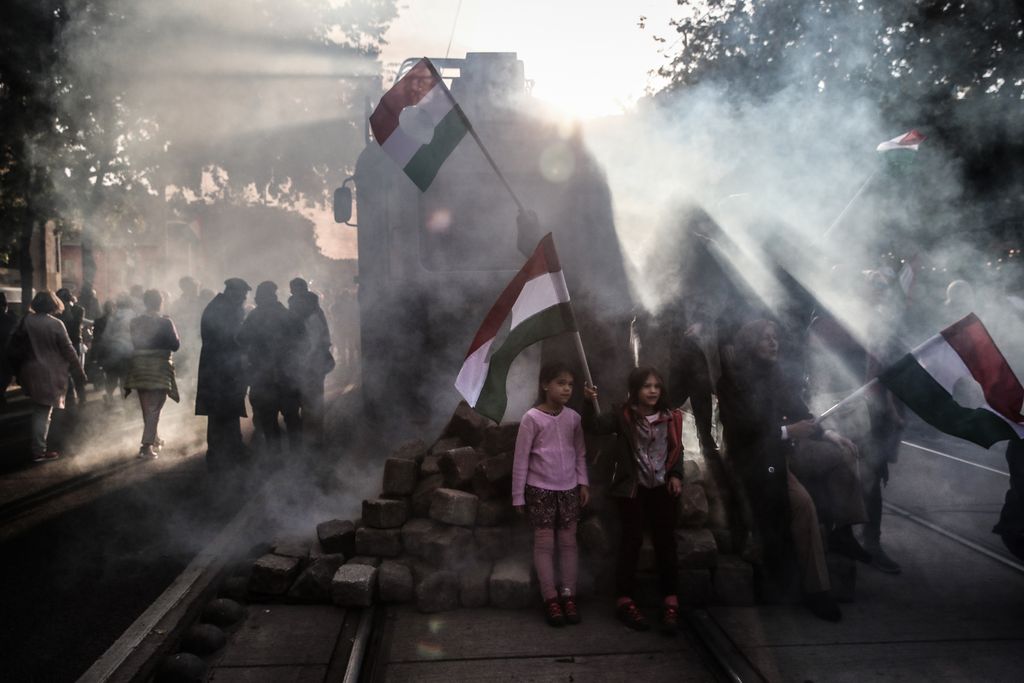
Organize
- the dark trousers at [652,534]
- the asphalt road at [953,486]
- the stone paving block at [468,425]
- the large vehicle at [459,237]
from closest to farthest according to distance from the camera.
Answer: the dark trousers at [652,534]
the stone paving block at [468,425]
the asphalt road at [953,486]
the large vehicle at [459,237]

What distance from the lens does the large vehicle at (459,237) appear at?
642cm

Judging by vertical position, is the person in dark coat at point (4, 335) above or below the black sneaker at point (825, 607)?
above

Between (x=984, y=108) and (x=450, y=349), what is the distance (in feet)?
21.8

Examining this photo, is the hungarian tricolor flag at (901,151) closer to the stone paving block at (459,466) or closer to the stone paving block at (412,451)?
the stone paving block at (459,466)

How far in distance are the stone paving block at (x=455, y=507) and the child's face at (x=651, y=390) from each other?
114 centimetres

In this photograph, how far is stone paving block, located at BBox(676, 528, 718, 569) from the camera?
4.21 m

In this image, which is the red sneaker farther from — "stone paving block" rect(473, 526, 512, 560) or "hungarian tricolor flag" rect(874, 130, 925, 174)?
"hungarian tricolor flag" rect(874, 130, 925, 174)

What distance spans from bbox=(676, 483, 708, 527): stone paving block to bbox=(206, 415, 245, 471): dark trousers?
459 centimetres

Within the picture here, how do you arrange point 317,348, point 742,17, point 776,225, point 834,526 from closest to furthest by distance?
point 834,526, point 776,225, point 317,348, point 742,17

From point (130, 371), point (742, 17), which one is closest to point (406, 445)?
point (130, 371)

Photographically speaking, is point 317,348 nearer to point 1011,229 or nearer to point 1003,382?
point 1003,382

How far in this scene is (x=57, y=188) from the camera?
1433 centimetres

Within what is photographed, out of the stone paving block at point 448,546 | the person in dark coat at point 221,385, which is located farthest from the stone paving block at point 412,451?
the person in dark coat at point 221,385

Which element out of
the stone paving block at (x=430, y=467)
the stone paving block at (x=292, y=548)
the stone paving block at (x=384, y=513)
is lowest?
the stone paving block at (x=292, y=548)
